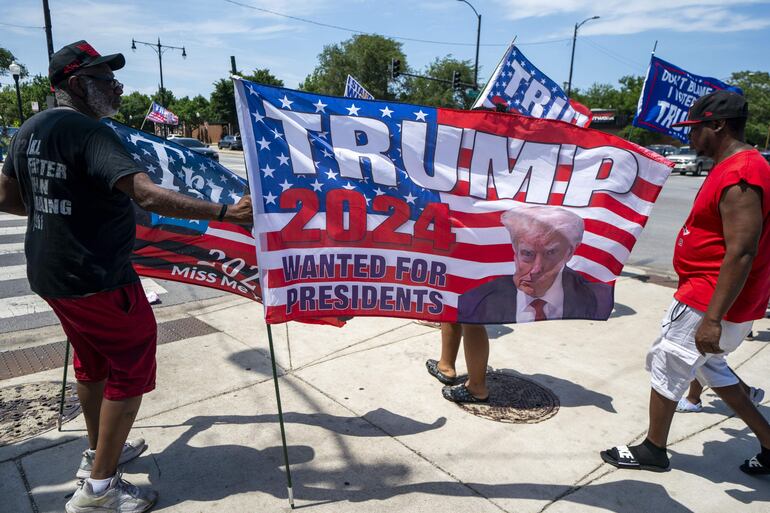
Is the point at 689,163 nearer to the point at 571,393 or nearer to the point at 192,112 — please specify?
the point at 571,393

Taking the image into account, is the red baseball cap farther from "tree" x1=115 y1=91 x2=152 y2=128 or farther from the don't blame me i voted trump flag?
"tree" x1=115 y1=91 x2=152 y2=128

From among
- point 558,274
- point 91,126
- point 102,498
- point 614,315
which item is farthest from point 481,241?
point 614,315

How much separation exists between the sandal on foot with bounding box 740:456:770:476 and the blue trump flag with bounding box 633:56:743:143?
442 cm

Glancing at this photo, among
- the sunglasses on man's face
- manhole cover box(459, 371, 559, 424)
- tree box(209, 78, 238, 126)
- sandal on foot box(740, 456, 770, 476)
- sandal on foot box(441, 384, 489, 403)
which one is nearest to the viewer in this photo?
the sunglasses on man's face

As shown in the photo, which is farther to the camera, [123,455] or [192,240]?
[192,240]

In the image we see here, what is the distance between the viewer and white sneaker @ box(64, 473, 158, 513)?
7.93 ft

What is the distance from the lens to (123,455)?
293cm

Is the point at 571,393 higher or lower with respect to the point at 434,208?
lower

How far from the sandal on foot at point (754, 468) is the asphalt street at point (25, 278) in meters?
5.29

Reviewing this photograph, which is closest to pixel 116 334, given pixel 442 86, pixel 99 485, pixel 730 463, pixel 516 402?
pixel 99 485

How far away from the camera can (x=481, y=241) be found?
3.00 m

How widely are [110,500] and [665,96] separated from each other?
6973mm

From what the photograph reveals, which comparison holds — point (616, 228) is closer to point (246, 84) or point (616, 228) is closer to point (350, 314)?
point (350, 314)

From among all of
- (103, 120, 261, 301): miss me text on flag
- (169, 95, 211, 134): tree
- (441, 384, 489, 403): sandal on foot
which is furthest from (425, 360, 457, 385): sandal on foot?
(169, 95, 211, 134): tree
